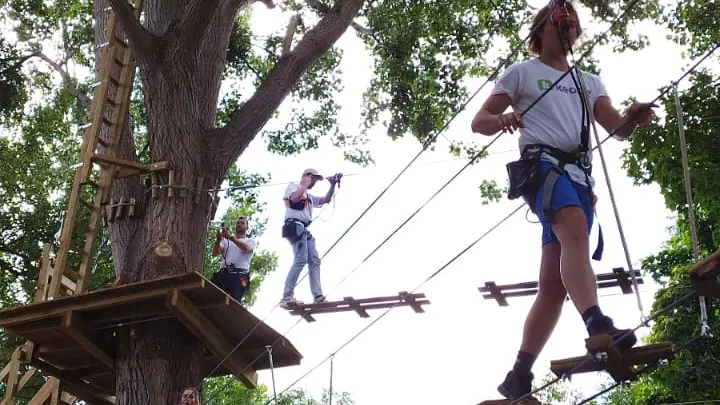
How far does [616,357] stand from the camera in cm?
298

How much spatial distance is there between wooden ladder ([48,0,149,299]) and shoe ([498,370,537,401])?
15.4 ft

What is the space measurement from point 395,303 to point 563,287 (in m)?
3.93

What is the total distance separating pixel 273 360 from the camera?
292 inches

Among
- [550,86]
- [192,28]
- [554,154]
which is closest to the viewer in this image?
[554,154]

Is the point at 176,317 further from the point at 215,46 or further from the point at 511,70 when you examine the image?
the point at 511,70

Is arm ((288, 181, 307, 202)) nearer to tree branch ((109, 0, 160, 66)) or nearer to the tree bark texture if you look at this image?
the tree bark texture

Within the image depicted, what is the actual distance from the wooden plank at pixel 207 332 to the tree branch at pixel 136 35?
229 cm

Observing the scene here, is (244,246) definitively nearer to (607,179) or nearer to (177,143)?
(177,143)

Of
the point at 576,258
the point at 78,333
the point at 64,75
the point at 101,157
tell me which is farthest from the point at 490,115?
the point at 64,75

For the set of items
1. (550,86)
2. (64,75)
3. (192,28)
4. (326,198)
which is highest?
(64,75)

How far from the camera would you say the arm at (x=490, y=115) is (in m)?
3.48

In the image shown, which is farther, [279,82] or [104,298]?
[279,82]

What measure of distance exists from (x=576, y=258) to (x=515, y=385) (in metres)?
0.52

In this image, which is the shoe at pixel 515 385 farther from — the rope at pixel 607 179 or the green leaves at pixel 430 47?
the green leaves at pixel 430 47
